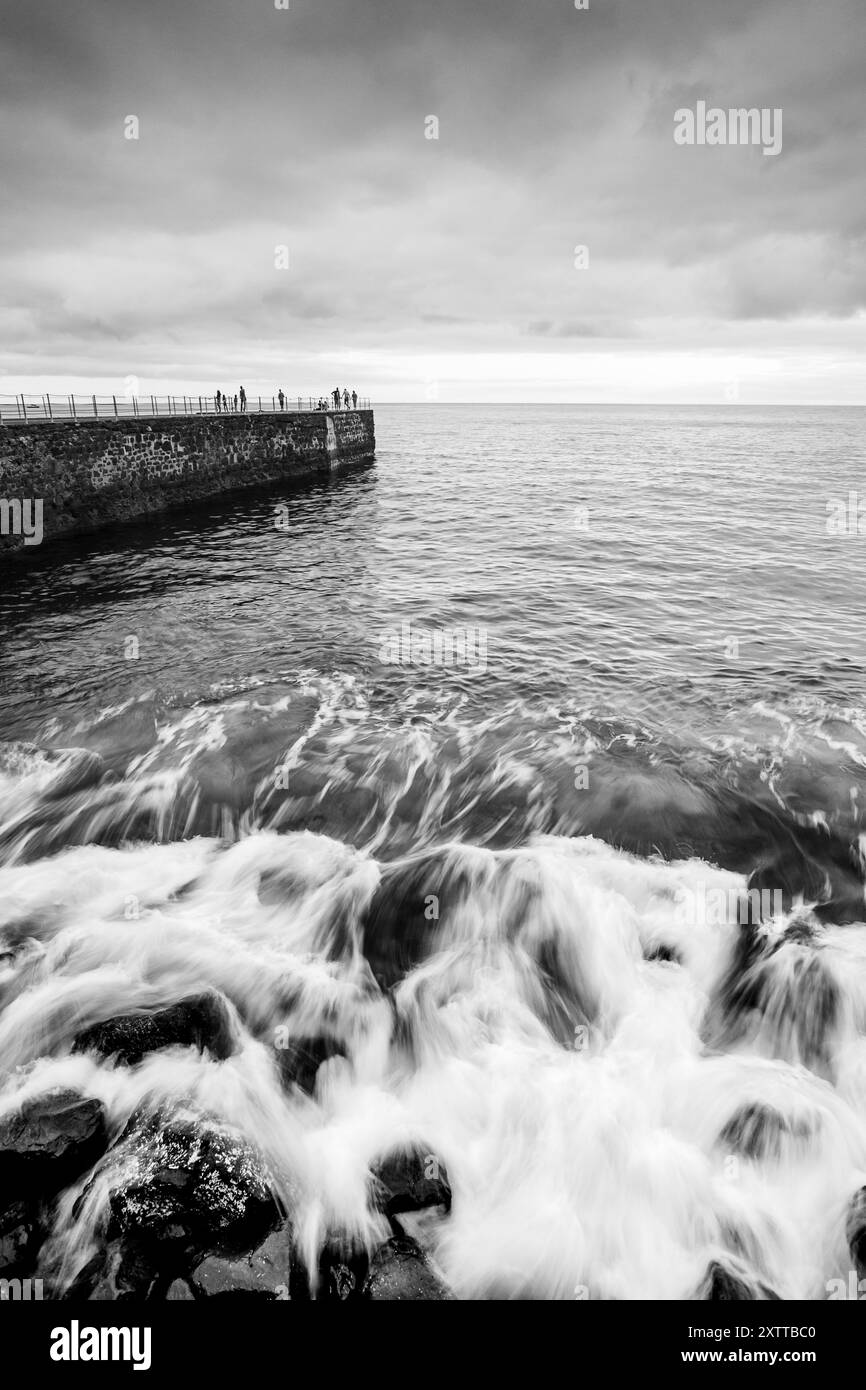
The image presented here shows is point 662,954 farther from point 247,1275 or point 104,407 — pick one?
point 104,407

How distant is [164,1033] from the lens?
8117mm

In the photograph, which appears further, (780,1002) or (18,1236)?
(780,1002)

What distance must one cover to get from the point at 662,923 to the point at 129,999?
7.41 m

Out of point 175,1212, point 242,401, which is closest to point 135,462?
point 242,401

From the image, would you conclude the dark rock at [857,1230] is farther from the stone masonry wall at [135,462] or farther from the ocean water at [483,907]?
the stone masonry wall at [135,462]

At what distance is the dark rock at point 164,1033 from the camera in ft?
25.9

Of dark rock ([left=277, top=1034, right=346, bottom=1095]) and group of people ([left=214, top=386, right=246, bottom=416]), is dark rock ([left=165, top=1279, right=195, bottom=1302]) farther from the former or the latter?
group of people ([left=214, top=386, right=246, bottom=416])

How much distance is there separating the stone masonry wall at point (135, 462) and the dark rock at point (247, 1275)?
2968 centimetres

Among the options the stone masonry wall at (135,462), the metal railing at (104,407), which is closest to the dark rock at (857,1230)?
the stone masonry wall at (135,462)

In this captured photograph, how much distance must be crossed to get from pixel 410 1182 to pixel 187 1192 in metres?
2.16

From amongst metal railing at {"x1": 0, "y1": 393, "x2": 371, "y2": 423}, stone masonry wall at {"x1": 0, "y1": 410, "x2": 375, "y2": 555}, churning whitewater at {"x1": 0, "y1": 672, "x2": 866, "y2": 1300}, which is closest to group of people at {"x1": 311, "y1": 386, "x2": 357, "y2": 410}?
stone masonry wall at {"x1": 0, "y1": 410, "x2": 375, "y2": 555}

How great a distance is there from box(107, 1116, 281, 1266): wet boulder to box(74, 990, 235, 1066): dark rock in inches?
43.2

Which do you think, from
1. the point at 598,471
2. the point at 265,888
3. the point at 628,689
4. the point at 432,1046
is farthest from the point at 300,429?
the point at 432,1046

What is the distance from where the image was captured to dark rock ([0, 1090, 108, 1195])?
6.54 meters
